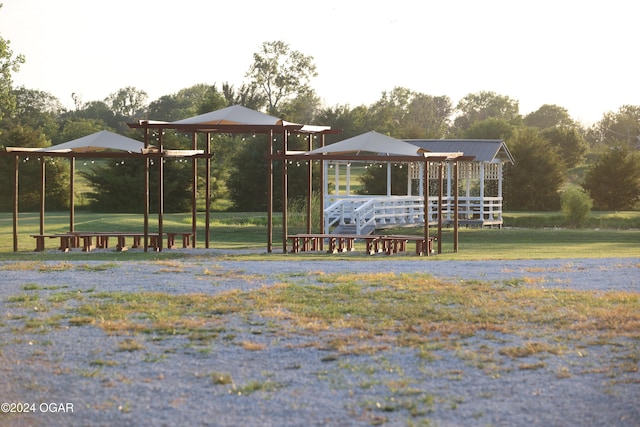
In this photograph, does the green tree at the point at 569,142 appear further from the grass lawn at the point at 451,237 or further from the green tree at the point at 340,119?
the grass lawn at the point at 451,237

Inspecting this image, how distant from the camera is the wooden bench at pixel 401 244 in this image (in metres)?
21.6

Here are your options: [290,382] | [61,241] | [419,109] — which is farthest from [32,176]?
[419,109]

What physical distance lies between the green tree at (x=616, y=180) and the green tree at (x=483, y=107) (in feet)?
203

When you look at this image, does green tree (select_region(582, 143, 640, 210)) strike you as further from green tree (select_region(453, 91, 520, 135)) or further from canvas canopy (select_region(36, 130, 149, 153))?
green tree (select_region(453, 91, 520, 135))

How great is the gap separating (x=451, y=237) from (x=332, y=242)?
7.96 meters

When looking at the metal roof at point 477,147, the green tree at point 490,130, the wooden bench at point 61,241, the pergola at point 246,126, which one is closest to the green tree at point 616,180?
the metal roof at point 477,147

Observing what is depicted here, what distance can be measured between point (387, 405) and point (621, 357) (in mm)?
2620

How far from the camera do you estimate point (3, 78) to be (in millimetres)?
45250

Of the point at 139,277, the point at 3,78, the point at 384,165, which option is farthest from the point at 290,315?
the point at 3,78

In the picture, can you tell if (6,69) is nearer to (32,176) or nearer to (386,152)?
(32,176)

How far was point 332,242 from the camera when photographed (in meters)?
22.3

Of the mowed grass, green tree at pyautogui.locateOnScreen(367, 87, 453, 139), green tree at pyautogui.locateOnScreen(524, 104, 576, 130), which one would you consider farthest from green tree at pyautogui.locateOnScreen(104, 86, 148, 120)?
the mowed grass

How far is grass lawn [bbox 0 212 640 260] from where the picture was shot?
21.2 meters

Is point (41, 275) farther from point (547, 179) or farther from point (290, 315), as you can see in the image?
point (547, 179)
